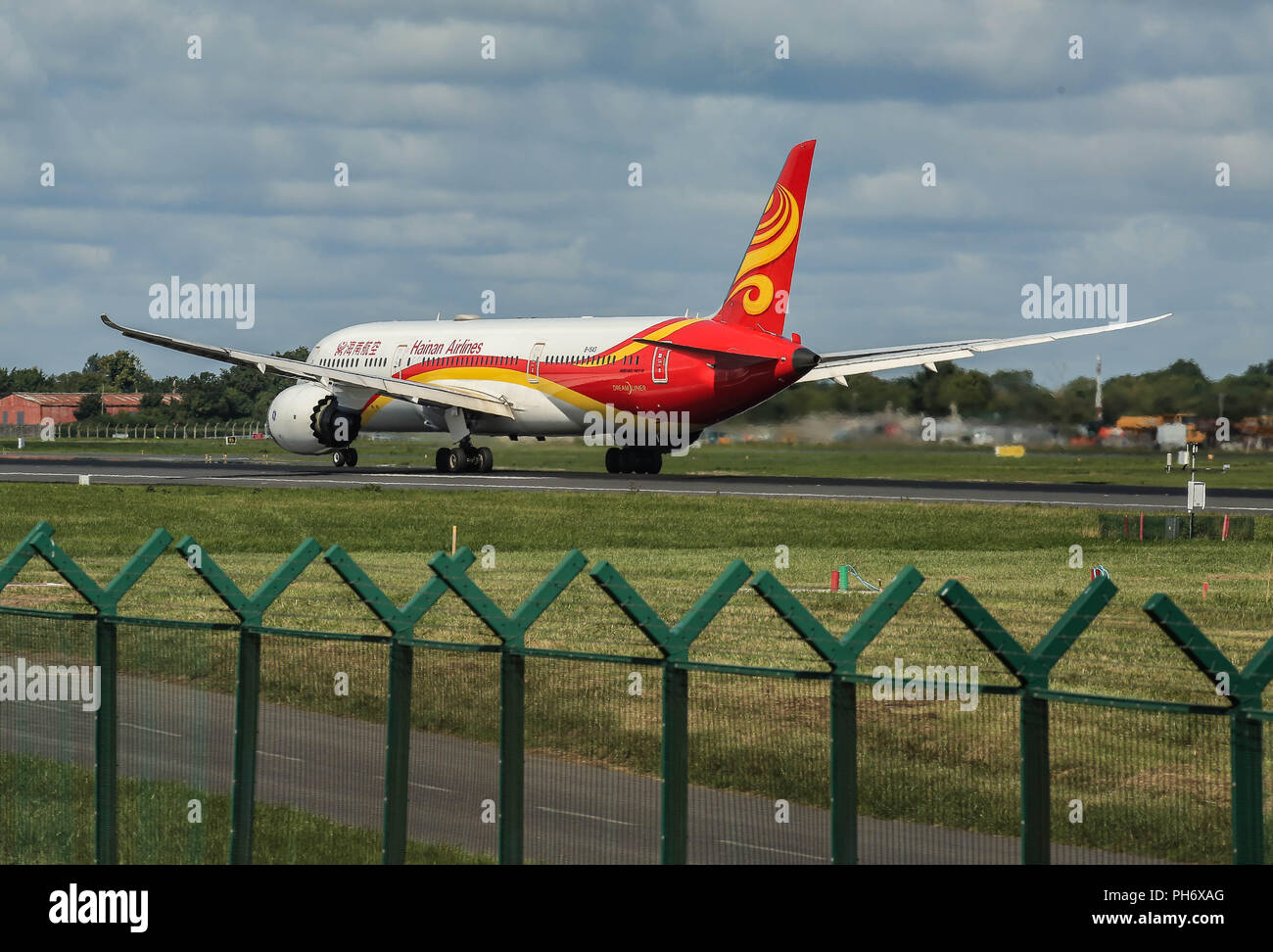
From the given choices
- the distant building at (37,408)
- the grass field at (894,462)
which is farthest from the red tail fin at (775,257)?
the distant building at (37,408)

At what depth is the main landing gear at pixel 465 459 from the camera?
58.5 meters

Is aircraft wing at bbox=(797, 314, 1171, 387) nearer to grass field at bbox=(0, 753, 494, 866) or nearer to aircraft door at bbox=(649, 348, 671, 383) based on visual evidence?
aircraft door at bbox=(649, 348, 671, 383)

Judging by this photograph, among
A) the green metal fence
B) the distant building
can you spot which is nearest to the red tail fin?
the green metal fence

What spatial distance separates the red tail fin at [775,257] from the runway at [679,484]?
17.1 ft

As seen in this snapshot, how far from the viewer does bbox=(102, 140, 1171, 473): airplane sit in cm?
5188

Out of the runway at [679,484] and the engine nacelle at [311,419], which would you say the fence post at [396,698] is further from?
the engine nacelle at [311,419]

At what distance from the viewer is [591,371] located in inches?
2138

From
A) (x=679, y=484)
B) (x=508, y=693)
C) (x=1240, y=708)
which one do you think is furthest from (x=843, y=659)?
(x=679, y=484)

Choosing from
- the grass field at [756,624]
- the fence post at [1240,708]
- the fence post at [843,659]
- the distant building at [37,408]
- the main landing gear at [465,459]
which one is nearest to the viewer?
the fence post at [1240,708]

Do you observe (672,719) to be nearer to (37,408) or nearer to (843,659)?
(843,659)

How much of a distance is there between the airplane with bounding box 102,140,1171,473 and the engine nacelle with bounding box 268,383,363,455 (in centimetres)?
5

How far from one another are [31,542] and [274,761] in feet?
6.13

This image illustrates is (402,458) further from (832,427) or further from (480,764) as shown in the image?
(480,764)

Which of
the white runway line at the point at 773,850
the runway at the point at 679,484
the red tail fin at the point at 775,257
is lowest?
the white runway line at the point at 773,850
